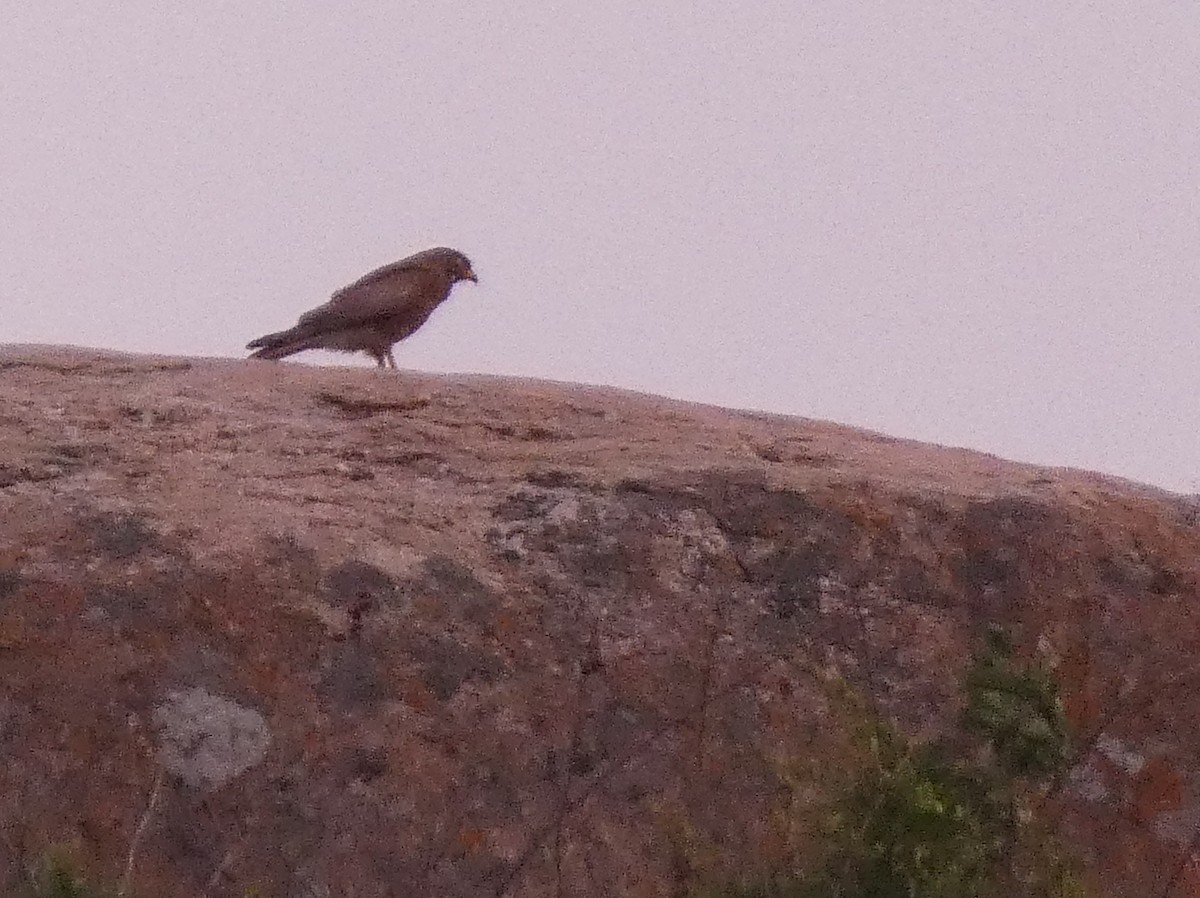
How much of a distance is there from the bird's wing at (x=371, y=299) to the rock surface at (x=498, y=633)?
6.60 ft

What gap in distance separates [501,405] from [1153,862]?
241cm

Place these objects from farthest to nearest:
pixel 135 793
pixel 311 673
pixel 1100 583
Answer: pixel 1100 583 → pixel 311 673 → pixel 135 793

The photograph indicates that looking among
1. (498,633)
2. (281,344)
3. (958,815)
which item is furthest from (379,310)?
(958,815)

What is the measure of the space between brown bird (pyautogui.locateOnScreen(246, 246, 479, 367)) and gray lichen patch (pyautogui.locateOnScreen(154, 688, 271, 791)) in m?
3.23

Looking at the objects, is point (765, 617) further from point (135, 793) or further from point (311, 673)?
point (135, 793)

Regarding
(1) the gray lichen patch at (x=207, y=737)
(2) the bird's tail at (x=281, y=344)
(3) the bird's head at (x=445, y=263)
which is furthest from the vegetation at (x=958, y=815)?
(3) the bird's head at (x=445, y=263)

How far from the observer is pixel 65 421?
15.3 ft

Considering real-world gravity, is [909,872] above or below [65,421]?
below

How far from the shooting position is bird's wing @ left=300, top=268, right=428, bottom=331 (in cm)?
704

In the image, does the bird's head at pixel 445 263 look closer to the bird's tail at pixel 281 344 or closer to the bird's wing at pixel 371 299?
the bird's wing at pixel 371 299

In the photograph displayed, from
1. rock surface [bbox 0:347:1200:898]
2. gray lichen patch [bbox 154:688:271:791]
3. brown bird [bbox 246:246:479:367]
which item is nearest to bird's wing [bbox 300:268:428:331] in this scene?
brown bird [bbox 246:246:479:367]

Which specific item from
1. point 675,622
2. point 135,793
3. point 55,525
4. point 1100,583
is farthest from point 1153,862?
point 55,525

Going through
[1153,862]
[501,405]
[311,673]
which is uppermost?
[501,405]

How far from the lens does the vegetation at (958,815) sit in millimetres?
3324
